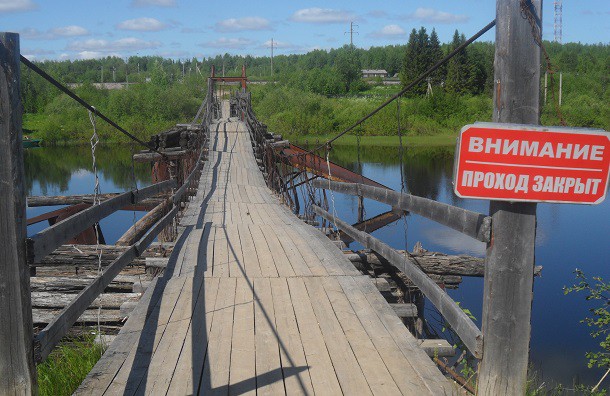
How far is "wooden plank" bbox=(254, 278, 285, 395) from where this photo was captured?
9.69 ft

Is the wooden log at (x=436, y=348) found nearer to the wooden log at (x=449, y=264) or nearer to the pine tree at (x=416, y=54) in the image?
the wooden log at (x=449, y=264)

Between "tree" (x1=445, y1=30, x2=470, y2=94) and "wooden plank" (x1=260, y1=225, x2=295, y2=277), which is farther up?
"tree" (x1=445, y1=30, x2=470, y2=94)

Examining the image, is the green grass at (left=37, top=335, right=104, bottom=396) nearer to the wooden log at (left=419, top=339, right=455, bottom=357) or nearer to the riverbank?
the wooden log at (left=419, top=339, right=455, bottom=357)

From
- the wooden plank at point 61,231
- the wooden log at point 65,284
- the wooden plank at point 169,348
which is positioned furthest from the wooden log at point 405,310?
the wooden log at point 65,284

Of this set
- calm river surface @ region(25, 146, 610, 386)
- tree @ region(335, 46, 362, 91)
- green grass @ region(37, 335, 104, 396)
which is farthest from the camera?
tree @ region(335, 46, 362, 91)

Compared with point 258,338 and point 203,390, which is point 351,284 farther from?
point 203,390

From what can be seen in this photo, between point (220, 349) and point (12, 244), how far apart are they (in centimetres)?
132

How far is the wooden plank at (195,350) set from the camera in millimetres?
2928

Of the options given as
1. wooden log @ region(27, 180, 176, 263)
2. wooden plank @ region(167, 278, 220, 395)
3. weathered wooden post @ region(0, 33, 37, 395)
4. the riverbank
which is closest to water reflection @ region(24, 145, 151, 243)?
the riverbank

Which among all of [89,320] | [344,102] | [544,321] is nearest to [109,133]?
[344,102]

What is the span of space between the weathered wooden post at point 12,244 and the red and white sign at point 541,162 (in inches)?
65.5

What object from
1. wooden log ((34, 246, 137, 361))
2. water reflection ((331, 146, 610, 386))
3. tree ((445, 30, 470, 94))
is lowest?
water reflection ((331, 146, 610, 386))

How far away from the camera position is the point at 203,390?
9.47 feet

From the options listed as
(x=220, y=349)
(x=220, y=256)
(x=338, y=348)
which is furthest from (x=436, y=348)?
(x=220, y=256)
